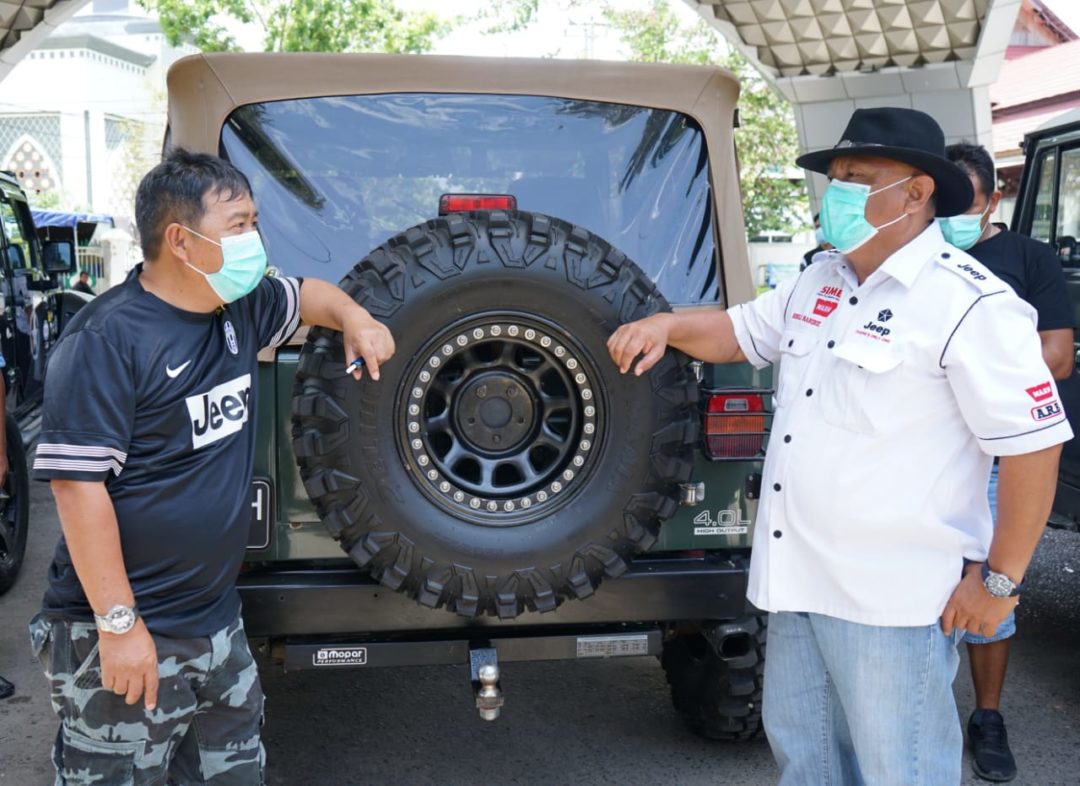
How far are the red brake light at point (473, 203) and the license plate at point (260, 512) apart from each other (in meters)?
0.92

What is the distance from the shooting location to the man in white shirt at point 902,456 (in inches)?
88.7

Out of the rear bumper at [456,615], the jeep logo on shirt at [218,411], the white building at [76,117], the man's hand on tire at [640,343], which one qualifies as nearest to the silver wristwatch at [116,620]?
the jeep logo on shirt at [218,411]

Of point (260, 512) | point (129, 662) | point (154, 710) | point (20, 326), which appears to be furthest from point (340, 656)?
point (20, 326)

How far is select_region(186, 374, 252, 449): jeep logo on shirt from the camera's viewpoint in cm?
239

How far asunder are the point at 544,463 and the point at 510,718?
60.2 inches

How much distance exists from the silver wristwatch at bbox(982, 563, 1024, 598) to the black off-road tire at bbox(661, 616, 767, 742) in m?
1.04

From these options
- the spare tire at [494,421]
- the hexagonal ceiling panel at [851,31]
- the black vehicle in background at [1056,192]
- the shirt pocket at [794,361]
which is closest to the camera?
the shirt pocket at [794,361]

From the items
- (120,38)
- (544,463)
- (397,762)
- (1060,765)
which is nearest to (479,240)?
(544,463)

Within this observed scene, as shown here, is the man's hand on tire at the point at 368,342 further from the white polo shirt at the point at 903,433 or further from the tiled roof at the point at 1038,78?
the tiled roof at the point at 1038,78

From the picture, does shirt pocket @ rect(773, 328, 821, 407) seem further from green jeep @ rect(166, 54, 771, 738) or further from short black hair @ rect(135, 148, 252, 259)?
short black hair @ rect(135, 148, 252, 259)

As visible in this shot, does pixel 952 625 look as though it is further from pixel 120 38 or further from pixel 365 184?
pixel 120 38

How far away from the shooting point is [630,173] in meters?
3.55

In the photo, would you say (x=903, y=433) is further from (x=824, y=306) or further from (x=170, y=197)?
(x=170, y=197)

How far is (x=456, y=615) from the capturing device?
10.2 ft
